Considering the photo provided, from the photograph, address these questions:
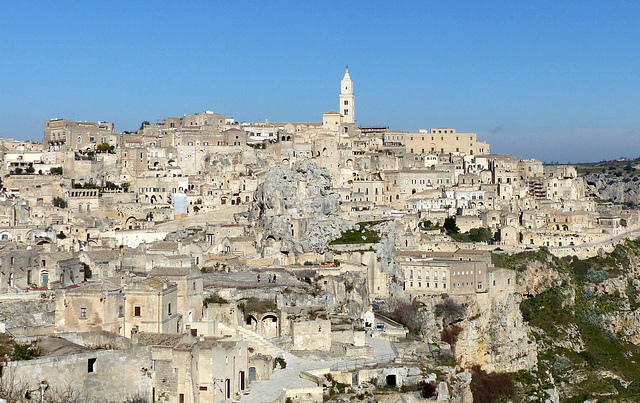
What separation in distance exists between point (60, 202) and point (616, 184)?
71.6 m

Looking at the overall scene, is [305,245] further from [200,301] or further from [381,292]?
[200,301]

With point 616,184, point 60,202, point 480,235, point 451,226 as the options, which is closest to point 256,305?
point 60,202

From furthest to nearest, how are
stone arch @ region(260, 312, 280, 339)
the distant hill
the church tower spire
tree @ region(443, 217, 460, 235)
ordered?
the distant hill, the church tower spire, tree @ region(443, 217, 460, 235), stone arch @ region(260, 312, 280, 339)

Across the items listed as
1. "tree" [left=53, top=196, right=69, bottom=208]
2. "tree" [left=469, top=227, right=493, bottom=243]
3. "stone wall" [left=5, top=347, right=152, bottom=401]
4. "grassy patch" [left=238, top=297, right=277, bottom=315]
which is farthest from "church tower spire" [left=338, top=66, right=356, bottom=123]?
"stone wall" [left=5, top=347, right=152, bottom=401]

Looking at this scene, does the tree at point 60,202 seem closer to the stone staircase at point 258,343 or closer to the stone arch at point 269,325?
the stone arch at point 269,325

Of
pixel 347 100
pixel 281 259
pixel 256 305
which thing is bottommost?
pixel 256 305

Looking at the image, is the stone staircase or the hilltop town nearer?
the hilltop town

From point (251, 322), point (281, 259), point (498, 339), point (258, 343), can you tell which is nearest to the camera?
point (258, 343)

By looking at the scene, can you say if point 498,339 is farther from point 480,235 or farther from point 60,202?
point 60,202

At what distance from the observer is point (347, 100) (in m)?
97.2

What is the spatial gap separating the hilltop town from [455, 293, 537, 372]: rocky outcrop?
0.41 feet

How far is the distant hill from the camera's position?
351 ft

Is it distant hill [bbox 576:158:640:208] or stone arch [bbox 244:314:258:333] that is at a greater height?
distant hill [bbox 576:158:640:208]

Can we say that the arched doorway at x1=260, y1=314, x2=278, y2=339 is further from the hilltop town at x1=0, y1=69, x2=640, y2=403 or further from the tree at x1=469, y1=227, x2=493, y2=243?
the tree at x1=469, y1=227, x2=493, y2=243
